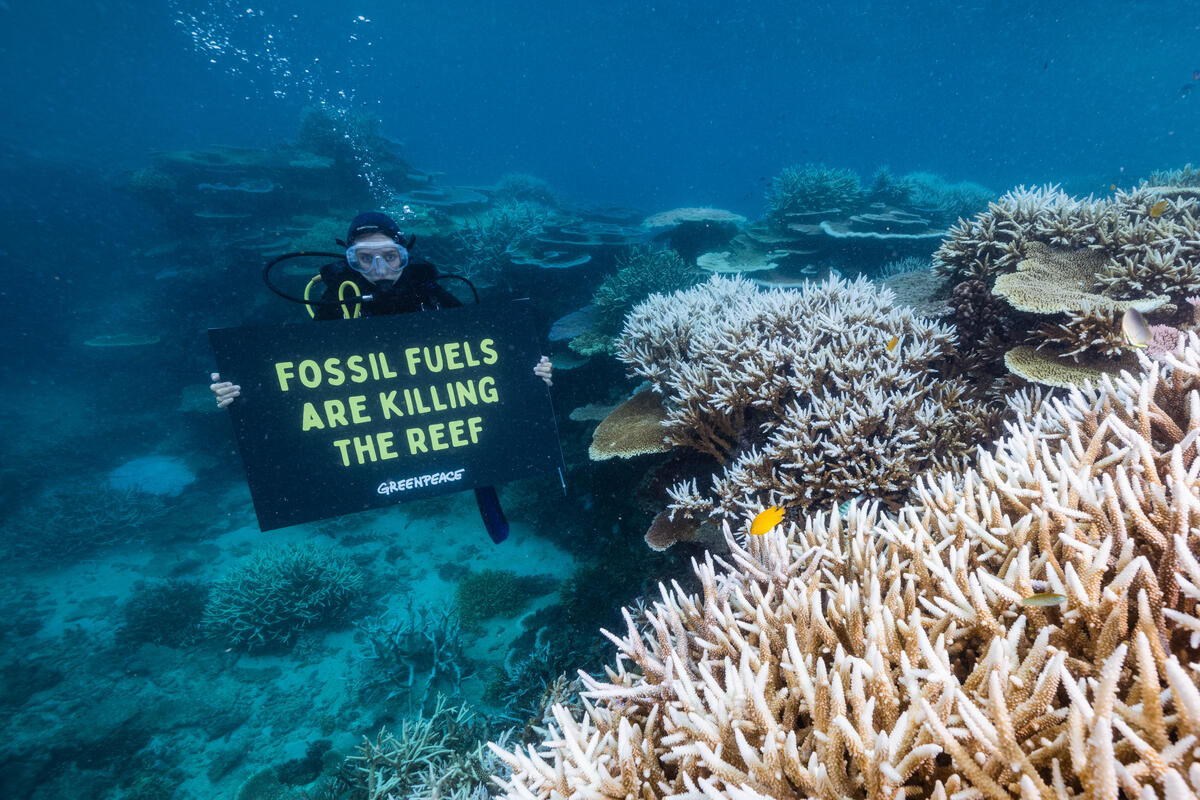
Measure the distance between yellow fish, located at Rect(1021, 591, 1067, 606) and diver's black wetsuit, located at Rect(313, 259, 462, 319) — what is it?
3875 millimetres

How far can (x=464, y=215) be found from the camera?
14414 mm

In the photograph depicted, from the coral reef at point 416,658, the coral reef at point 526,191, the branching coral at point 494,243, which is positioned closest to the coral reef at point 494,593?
the coral reef at point 416,658

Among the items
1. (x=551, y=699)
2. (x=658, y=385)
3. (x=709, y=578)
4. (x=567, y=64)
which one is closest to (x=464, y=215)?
(x=658, y=385)

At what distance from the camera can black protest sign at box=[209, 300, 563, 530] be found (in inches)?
115

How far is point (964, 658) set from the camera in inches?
60.0

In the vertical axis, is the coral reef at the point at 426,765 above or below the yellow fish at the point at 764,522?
below

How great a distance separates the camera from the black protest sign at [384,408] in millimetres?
2930

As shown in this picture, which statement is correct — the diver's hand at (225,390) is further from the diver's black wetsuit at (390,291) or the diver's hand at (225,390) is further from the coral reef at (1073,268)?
the coral reef at (1073,268)

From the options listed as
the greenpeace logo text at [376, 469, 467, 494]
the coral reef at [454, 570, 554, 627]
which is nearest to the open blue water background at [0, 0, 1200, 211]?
the coral reef at [454, 570, 554, 627]

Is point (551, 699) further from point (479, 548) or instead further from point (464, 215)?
point (464, 215)

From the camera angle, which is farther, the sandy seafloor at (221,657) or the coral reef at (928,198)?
the coral reef at (928,198)

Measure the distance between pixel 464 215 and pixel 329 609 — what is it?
11465 millimetres

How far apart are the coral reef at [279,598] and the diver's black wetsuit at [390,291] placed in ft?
15.3

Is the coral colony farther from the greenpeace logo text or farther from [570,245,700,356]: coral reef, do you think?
the greenpeace logo text
